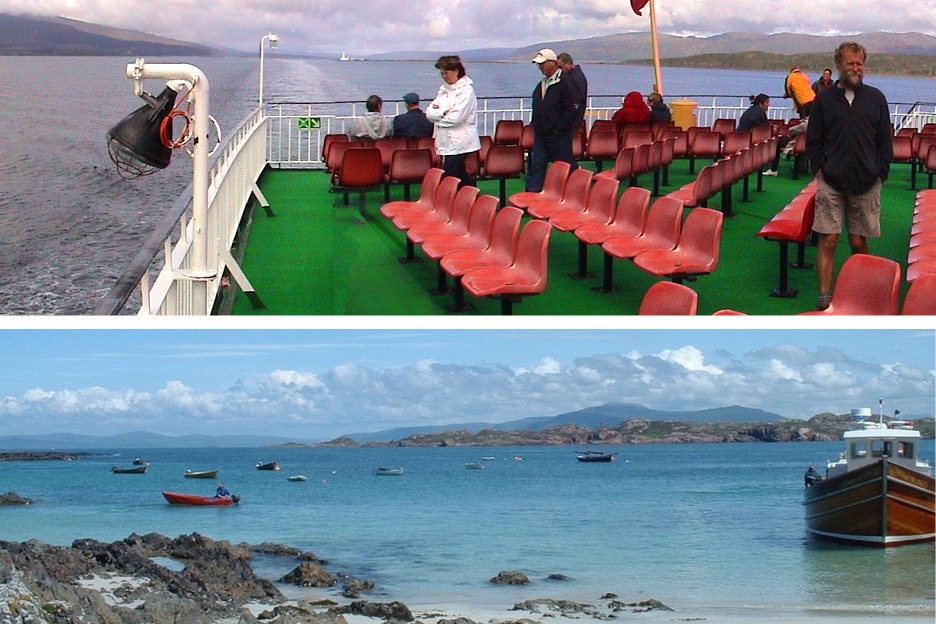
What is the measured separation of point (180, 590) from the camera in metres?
2.73

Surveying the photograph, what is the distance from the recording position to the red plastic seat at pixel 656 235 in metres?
6.58

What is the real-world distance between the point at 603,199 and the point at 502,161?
292 centimetres

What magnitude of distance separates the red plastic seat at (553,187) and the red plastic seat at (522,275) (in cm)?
252

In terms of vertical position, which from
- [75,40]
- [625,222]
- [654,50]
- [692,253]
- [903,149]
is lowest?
[692,253]

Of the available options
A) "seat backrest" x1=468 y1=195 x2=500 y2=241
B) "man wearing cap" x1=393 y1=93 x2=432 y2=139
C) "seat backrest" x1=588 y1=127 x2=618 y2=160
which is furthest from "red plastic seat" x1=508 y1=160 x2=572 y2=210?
"seat backrest" x1=588 y1=127 x2=618 y2=160

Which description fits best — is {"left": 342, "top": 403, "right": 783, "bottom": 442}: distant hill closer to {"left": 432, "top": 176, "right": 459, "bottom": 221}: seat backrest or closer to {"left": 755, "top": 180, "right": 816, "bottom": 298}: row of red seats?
{"left": 755, "top": 180, "right": 816, "bottom": 298}: row of red seats

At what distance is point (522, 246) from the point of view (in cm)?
592

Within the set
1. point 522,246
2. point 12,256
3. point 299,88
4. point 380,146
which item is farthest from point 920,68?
point 299,88

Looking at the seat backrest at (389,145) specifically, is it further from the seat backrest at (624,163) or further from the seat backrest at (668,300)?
the seat backrest at (668,300)

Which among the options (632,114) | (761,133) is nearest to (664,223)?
(761,133)

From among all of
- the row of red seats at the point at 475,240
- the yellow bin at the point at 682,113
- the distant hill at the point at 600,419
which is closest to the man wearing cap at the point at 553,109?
the row of red seats at the point at 475,240

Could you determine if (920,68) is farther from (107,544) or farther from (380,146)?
(107,544)

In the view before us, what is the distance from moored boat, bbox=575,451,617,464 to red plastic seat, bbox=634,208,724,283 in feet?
10.7

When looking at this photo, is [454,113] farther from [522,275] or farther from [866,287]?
[866,287]
